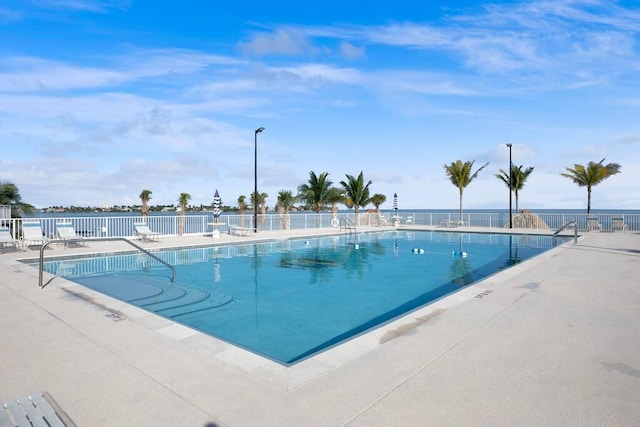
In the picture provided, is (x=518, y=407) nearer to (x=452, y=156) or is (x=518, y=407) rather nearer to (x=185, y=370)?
(x=185, y=370)

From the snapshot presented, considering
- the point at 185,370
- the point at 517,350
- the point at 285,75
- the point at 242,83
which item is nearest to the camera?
the point at 185,370

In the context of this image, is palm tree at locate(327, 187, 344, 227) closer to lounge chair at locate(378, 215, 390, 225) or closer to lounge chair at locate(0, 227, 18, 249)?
lounge chair at locate(378, 215, 390, 225)

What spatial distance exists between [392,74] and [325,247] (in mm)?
7669

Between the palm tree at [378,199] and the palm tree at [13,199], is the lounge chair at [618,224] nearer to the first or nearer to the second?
the palm tree at [378,199]

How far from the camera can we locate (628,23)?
9.89 metres

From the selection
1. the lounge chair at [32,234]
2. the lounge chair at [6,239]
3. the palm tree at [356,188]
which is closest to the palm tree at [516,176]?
the palm tree at [356,188]

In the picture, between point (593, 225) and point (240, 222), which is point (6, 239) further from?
point (593, 225)

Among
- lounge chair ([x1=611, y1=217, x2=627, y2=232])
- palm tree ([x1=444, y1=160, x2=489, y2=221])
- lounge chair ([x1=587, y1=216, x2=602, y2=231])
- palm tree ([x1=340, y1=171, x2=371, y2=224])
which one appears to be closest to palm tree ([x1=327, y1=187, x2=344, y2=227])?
palm tree ([x1=340, y1=171, x2=371, y2=224])

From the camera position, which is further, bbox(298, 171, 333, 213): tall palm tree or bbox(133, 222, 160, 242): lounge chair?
bbox(298, 171, 333, 213): tall palm tree

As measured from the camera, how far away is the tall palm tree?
2612 centimetres

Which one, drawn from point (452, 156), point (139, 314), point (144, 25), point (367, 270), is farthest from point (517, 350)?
point (452, 156)

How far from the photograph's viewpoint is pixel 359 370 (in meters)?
3.06

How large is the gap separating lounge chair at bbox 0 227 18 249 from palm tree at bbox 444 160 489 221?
81.0ft

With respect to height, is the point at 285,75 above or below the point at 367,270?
above
